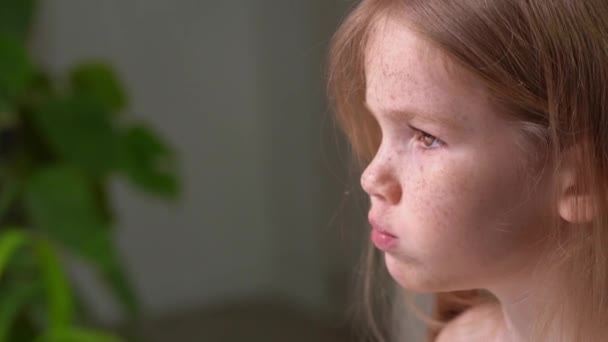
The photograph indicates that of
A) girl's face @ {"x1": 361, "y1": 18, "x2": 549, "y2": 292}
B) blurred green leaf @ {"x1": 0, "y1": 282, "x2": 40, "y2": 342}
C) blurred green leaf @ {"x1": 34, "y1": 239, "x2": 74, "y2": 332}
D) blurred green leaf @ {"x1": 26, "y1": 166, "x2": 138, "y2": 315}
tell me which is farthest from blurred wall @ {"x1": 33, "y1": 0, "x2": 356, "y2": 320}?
girl's face @ {"x1": 361, "y1": 18, "x2": 549, "y2": 292}

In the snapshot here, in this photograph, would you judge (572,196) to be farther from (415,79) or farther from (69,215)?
(69,215)

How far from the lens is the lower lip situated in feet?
1.56

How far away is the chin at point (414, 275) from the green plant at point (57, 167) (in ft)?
2.07

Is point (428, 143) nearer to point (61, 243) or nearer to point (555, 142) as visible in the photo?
point (555, 142)

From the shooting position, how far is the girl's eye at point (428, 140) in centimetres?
46

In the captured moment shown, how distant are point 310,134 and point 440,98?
170 cm

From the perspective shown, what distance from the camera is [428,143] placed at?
46 centimetres

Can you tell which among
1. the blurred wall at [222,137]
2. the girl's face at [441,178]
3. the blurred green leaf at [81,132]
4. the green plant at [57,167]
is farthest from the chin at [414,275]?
the blurred wall at [222,137]

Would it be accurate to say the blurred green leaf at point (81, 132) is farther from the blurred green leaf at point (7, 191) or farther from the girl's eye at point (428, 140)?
the girl's eye at point (428, 140)

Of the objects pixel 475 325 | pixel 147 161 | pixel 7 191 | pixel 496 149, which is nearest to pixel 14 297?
pixel 7 191

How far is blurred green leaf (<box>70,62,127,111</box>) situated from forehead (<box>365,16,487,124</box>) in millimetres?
931

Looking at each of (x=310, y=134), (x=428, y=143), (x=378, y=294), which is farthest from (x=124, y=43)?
(x=428, y=143)

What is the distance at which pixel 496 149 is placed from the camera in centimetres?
44

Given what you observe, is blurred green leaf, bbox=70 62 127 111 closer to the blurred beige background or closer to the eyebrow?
the blurred beige background
